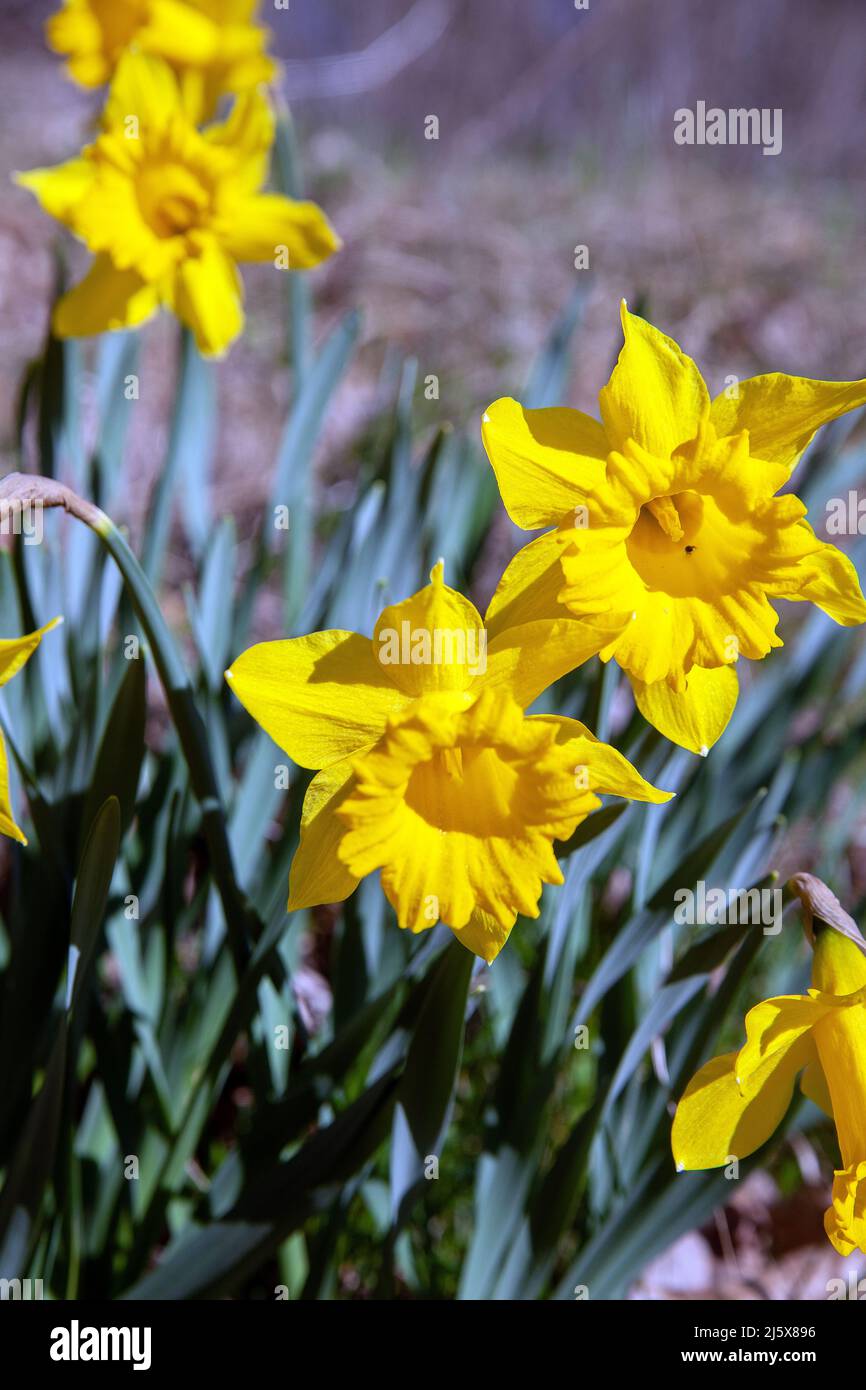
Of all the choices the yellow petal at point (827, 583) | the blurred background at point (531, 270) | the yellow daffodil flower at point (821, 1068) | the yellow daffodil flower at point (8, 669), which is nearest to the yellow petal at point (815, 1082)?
the yellow daffodil flower at point (821, 1068)

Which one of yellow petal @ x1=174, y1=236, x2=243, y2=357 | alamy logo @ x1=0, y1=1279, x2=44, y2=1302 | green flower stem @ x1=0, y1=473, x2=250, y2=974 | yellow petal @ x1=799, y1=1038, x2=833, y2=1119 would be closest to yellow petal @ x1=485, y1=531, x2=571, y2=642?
green flower stem @ x1=0, y1=473, x2=250, y2=974

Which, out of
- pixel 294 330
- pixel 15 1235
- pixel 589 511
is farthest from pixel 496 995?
pixel 294 330

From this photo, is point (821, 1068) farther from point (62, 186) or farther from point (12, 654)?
point (62, 186)

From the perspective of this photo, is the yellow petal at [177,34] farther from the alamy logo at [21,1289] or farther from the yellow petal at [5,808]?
the alamy logo at [21,1289]

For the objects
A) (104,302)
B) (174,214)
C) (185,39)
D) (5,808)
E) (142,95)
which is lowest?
(5,808)
